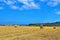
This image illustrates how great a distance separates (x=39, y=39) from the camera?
17.8m

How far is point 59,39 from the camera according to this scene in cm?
1808

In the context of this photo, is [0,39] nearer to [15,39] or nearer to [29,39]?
[15,39]

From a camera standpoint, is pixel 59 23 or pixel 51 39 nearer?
pixel 51 39

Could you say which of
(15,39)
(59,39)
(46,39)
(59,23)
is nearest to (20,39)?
(15,39)

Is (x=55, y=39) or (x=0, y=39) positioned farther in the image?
(x=55, y=39)

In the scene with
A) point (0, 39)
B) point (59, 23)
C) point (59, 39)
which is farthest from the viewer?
point (59, 23)

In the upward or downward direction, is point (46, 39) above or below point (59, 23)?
below

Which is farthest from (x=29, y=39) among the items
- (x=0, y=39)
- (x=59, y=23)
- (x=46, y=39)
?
(x=59, y=23)

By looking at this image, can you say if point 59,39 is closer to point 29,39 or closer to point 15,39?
point 29,39

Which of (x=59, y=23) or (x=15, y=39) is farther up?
(x=59, y=23)

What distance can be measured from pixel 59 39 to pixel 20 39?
4.34 metres

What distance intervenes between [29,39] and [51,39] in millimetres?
2448

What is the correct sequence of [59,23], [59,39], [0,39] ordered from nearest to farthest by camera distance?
[0,39] < [59,39] < [59,23]

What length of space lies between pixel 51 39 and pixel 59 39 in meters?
0.90
